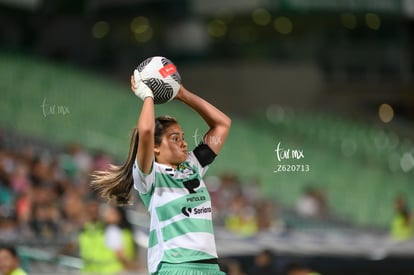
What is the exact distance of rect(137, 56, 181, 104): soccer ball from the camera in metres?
3.94

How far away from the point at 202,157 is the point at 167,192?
30 centimetres

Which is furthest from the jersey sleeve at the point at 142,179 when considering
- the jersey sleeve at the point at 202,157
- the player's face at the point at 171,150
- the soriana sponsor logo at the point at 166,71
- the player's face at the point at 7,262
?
the player's face at the point at 7,262

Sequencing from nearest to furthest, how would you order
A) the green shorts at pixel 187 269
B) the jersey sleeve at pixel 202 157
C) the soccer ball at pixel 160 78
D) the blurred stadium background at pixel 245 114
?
1. the green shorts at pixel 187 269
2. the soccer ball at pixel 160 78
3. the jersey sleeve at pixel 202 157
4. the blurred stadium background at pixel 245 114

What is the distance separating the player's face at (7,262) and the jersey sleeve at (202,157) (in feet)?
6.08

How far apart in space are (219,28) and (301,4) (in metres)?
1.15

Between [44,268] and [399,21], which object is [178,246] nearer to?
[44,268]

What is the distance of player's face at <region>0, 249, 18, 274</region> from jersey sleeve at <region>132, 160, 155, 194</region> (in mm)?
1866

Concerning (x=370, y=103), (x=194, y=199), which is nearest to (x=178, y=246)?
(x=194, y=199)

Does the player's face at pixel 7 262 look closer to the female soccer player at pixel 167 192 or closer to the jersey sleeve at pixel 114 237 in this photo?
the jersey sleeve at pixel 114 237

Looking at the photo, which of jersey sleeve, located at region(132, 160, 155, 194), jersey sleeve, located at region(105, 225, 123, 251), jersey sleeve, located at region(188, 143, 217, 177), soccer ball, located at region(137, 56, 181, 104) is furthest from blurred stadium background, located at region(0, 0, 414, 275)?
jersey sleeve, located at region(132, 160, 155, 194)

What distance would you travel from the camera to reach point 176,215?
12.7ft

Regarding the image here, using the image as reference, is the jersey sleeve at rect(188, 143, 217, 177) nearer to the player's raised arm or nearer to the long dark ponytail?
the player's raised arm

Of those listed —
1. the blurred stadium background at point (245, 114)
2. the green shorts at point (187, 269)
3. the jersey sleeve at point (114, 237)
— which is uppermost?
the blurred stadium background at point (245, 114)

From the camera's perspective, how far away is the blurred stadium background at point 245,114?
21.1 feet
